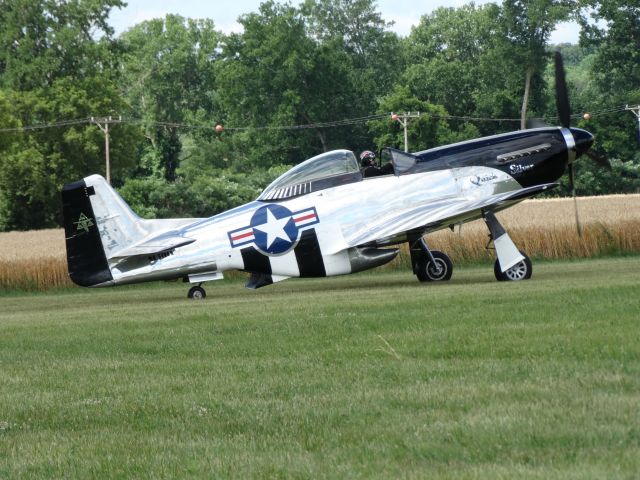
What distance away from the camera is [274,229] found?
65.1ft

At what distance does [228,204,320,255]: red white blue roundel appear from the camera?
781 inches

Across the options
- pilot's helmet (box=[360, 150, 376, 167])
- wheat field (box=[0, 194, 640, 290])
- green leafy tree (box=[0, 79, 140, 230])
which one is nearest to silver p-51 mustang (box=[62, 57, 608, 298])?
pilot's helmet (box=[360, 150, 376, 167])

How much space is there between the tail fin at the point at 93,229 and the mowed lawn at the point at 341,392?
4619mm

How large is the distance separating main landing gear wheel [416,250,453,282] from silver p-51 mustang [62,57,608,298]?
1.07m

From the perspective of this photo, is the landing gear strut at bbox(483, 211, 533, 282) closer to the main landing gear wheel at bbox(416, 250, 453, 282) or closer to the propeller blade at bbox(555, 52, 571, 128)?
the main landing gear wheel at bbox(416, 250, 453, 282)

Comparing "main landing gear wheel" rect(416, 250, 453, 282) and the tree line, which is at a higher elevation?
the tree line

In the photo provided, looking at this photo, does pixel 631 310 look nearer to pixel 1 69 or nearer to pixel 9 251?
pixel 9 251

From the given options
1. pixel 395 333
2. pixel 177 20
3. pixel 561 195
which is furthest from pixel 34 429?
pixel 177 20

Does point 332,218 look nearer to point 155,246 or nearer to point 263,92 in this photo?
point 155,246

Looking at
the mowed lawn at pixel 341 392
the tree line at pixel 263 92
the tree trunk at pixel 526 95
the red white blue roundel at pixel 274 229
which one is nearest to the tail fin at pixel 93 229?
the red white blue roundel at pixel 274 229

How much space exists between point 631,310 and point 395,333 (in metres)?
2.36

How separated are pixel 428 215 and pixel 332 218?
1616 mm

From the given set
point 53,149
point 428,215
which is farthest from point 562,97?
point 53,149

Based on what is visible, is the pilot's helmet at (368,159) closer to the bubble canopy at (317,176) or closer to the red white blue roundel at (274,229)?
the bubble canopy at (317,176)
